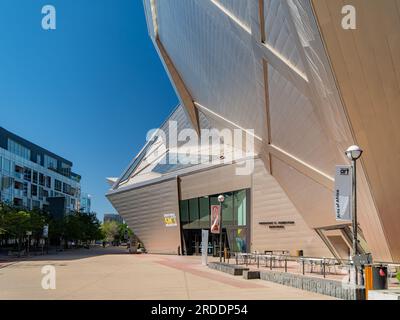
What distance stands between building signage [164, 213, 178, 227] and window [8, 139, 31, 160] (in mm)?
45213

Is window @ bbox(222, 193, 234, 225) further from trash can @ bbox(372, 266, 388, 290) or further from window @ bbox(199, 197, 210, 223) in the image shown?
trash can @ bbox(372, 266, 388, 290)

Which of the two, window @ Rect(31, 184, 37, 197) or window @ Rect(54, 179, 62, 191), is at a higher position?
window @ Rect(54, 179, 62, 191)

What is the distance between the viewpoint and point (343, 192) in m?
10.9

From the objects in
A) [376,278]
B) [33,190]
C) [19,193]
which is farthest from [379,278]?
[33,190]

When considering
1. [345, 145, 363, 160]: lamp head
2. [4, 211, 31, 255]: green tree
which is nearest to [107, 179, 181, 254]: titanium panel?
[4, 211, 31, 255]: green tree

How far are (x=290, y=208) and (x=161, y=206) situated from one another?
1629 cm

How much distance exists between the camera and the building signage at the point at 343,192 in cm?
1079

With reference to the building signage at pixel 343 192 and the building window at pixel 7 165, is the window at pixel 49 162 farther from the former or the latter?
the building signage at pixel 343 192

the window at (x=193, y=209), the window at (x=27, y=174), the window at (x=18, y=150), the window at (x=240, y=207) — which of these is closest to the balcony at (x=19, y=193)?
the window at (x=27, y=174)

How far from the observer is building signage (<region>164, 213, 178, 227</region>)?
140 feet

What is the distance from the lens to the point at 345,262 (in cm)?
2100

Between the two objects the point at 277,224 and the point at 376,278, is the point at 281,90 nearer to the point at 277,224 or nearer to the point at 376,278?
the point at 376,278

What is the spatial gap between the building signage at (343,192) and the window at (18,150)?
75.1m
